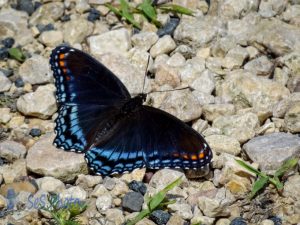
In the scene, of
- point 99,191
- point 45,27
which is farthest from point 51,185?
point 45,27

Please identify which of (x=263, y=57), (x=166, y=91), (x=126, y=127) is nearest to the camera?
(x=126, y=127)

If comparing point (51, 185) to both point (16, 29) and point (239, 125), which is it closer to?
point (239, 125)

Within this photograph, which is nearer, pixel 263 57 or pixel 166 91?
pixel 166 91

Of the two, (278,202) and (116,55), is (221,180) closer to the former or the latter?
(278,202)

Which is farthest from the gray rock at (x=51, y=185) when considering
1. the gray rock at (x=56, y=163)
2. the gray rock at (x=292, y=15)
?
the gray rock at (x=292, y=15)

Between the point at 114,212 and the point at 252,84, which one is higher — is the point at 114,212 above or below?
below

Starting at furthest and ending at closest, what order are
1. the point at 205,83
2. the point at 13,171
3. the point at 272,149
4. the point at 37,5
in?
the point at 37,5, the point at 205,83, the point at 13,171, the point at 272,149

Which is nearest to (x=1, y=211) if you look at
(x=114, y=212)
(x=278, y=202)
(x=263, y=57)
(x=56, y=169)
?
(x=56, y=169)
